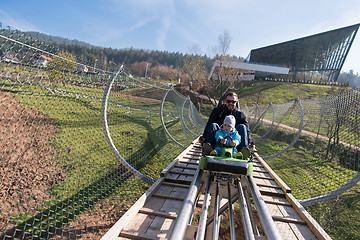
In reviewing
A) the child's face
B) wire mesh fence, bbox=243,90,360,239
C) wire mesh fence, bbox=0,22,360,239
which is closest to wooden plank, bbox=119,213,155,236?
wire mesh fence, bbox=0,22,360,239

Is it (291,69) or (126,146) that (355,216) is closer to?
(126,146)

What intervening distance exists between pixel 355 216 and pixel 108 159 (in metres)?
5.31

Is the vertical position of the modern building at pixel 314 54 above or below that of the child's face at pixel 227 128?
above

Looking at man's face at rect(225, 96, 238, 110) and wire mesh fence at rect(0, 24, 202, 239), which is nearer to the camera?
wire mesh fence at rect(0, 24, 202, 239)

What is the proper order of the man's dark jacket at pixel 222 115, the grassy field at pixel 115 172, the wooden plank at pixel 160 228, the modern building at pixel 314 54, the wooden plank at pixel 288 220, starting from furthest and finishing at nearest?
the modern building at pixel 314 54, the man's dark jacket at pixel 222 115, the grassy field at pixel 115 172, the wooden plank at pixel 288 220, the wooden plank at pixel 160 228

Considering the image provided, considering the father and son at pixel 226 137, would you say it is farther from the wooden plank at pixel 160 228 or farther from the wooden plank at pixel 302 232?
the wooden plank at pixel 302 232

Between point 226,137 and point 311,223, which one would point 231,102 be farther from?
point 311,223

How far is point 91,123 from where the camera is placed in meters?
6.89

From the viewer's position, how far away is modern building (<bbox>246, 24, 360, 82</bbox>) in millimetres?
33344

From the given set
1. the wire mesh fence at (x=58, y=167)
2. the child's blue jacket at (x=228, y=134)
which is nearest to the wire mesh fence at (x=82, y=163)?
the wire mesh fence at (x=58, y=167)

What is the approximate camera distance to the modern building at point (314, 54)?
1313 inches

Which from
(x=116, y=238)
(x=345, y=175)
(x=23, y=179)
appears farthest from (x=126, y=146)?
(x=345, y=175)

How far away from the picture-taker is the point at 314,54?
1463 inches

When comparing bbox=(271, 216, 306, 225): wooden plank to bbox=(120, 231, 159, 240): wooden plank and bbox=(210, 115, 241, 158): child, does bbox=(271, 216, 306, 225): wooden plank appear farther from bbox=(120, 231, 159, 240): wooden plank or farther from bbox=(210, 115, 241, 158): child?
bbox=(120, 231, 159, 240): wooden plank
